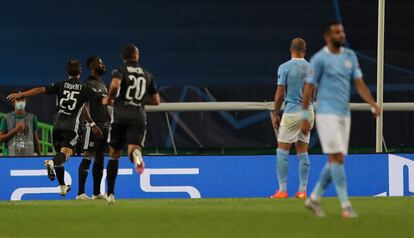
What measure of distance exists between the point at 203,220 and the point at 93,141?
19.7ft

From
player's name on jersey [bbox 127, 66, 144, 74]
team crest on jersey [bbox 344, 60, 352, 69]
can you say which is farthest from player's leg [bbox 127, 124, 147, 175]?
team crest on jersey [bbox 344, 60, 352, 69]

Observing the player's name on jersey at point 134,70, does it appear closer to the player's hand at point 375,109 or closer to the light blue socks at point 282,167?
the light blue socks at point 282,167

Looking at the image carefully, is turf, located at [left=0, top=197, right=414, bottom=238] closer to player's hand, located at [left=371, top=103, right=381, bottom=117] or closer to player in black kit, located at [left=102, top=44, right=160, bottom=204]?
player in black kit, located at [left=102, top=44, right=160, bottom=204]

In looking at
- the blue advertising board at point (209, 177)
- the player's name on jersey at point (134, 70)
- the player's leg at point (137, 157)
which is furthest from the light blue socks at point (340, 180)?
the blue advertising board at point (209, 177)

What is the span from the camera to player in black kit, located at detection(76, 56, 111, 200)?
57.5 feet

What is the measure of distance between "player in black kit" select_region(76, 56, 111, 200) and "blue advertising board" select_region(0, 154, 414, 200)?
1826mm

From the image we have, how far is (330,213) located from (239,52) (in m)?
12.4

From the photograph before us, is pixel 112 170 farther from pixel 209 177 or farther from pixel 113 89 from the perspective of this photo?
pixel 209 177

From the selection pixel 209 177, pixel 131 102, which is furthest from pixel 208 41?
pixel 131 102

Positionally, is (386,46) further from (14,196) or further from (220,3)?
(14,196)

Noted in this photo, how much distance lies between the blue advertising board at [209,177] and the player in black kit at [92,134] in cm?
183

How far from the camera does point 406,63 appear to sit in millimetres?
24906

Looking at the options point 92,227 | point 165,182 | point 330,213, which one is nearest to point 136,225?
point 92,227

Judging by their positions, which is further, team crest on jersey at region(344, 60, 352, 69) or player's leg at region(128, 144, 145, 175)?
player's leg at region(128, 144, 145, 175)
